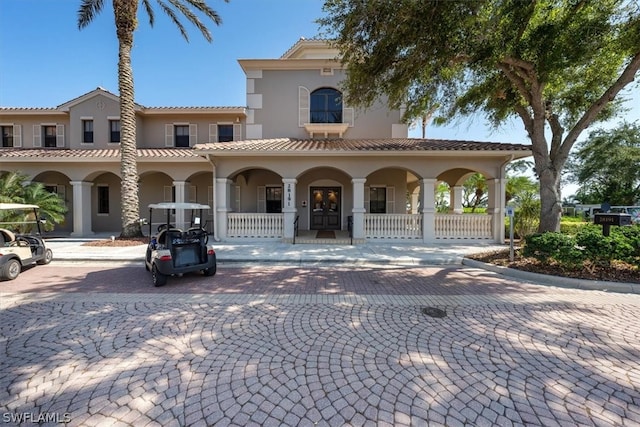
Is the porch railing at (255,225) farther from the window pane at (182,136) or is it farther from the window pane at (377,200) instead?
the window pane at (182,136)

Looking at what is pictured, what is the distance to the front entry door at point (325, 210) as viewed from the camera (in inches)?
577

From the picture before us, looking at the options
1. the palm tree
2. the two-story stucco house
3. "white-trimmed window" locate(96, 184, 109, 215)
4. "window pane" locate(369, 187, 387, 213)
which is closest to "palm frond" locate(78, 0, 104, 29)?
the palm tree

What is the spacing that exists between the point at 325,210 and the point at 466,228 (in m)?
6.89

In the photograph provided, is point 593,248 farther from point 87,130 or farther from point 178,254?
point 87,130

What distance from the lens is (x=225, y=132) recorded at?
1584 cm

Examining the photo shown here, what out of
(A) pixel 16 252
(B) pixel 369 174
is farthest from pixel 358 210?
(A) pixel 16 252

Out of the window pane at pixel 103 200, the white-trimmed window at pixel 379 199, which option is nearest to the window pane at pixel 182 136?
the window pane at pixel 103 200

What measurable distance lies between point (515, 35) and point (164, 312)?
34.3 ft

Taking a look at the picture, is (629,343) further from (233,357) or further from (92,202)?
(92,202)

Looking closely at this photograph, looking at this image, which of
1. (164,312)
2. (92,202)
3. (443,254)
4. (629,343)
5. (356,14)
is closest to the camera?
(629,343)

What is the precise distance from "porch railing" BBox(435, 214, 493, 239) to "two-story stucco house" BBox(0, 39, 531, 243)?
0.04m

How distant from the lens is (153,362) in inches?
116

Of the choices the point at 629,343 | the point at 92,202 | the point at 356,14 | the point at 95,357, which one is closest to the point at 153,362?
the point at 95,357

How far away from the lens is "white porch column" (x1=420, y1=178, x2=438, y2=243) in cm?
1114
